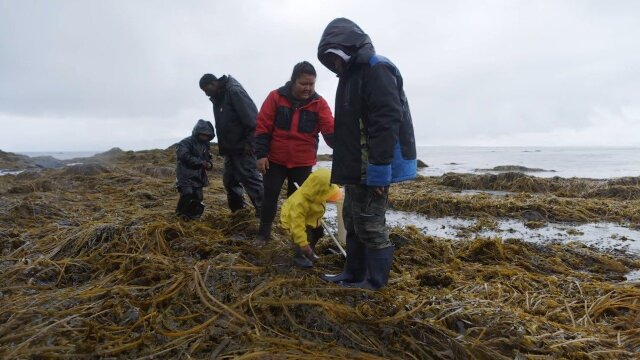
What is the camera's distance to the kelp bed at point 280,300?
76.4 inches

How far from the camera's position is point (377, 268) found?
262cm

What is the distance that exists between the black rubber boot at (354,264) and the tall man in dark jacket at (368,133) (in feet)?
0.33

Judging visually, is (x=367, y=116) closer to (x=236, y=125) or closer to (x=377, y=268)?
(x=377, y=268)

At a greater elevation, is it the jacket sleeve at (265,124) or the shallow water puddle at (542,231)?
the jacket sleeve at (265,124)

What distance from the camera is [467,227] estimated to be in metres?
5.49

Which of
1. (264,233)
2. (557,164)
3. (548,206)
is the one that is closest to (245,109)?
(264,233)

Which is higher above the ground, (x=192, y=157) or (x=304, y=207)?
(x=192, y=157)

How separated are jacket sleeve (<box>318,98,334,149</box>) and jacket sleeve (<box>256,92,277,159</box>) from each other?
15.4 inches

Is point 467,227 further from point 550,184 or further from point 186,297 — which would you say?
point 550,184

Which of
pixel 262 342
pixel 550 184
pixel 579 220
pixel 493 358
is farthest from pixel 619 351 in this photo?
pixel 550 184

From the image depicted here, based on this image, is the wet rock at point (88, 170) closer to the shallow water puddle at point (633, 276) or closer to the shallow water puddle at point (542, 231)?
the shallow water puddle at point (542, 231)

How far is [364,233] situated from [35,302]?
195cm

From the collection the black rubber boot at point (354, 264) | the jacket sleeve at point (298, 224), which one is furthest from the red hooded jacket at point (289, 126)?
the black rubber boot at point (354, 264)

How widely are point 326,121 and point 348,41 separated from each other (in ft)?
3.21
